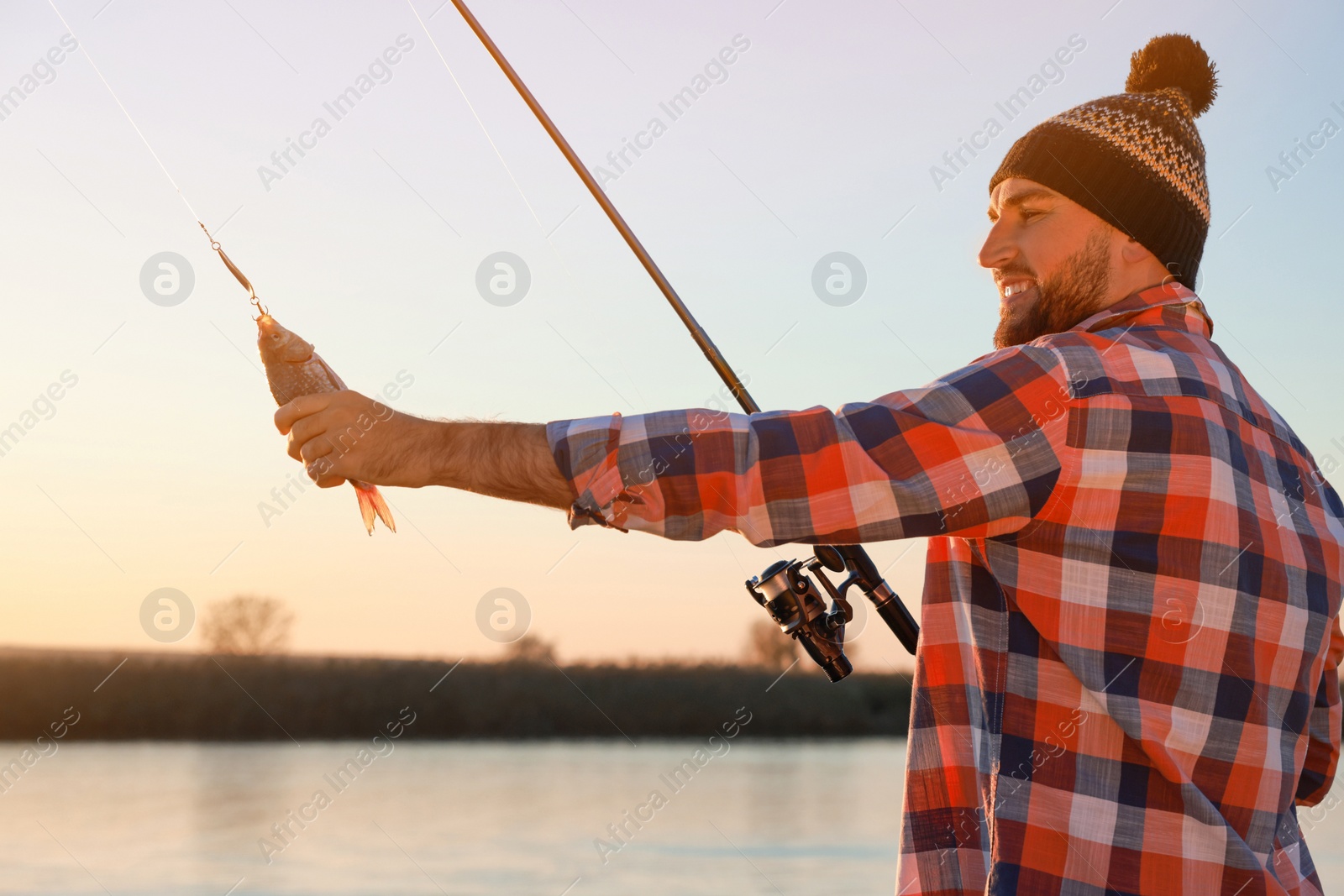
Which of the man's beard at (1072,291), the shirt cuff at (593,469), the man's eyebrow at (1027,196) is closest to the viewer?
the shirt cuff at (593,469)

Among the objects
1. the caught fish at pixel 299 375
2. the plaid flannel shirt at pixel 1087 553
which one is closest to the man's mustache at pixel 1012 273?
the plaid flannel shirt at pixel 1087 553

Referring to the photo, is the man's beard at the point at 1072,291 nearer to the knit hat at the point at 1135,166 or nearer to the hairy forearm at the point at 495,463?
the knit hat at the point at 1135,166

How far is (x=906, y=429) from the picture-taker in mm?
1484

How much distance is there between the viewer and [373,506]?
2664mm

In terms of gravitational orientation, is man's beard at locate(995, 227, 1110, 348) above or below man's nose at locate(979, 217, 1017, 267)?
below

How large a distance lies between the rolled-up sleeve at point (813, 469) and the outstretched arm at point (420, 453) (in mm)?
34

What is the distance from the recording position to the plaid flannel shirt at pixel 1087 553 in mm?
1463

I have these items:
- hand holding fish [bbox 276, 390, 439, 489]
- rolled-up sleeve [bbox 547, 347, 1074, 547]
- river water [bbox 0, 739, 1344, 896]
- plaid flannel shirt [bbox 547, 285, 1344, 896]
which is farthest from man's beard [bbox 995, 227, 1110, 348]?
river water [bbox 0, 739, 1344, 896]

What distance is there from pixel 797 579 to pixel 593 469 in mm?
1627

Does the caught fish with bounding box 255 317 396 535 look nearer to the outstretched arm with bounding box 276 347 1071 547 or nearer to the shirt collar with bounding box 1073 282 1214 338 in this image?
the outstretched arm with bounding box 276 347 1071 547

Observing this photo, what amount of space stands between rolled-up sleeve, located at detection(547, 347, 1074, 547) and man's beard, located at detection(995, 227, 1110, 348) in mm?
533

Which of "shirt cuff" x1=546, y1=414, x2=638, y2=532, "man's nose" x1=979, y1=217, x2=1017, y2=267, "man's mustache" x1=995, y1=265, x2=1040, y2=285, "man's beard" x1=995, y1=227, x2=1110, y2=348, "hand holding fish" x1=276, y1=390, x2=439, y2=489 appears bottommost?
"man's beard" x1=995, y1=227, x2=1110, y2=348

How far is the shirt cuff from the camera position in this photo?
1.44 m

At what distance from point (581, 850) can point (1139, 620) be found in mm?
12625
